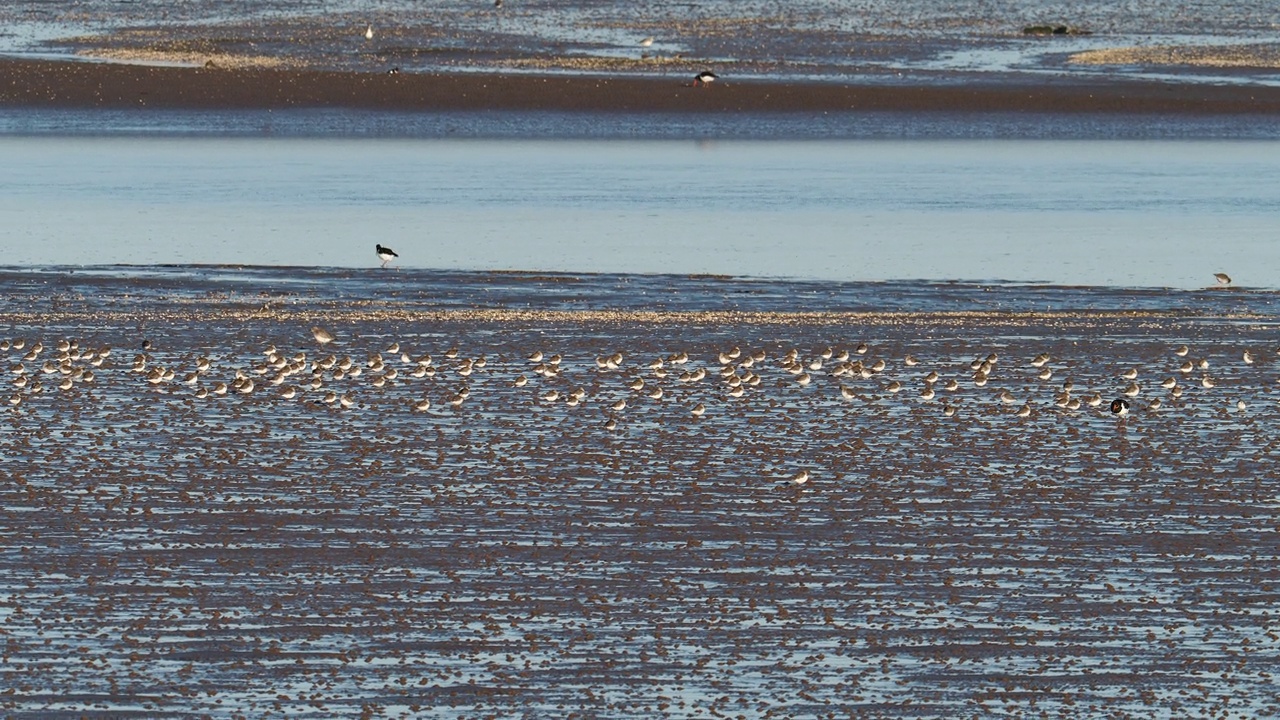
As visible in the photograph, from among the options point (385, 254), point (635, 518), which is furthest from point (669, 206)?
point (635, 518)

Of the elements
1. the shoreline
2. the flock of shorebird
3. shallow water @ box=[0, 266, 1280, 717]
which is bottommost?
shallow water @ box=[0, 266, 1280, 717]

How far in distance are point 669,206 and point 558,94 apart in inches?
507

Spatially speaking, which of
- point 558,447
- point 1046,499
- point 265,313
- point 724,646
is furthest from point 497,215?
point 724,646

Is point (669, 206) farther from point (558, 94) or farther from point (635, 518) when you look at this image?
point (635, 518)

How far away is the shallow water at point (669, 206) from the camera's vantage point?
25.3 meters

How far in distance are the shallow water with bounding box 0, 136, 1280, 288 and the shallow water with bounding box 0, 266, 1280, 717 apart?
341cm

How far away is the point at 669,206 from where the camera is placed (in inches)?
1185

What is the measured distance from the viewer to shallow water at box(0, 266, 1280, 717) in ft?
35.1

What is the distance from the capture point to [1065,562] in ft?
41.9

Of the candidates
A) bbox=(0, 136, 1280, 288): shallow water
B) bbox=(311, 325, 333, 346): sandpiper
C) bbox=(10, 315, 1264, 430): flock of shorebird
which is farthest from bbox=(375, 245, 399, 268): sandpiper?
bbox=(10, 315, 1264, 430): flock of shorebird

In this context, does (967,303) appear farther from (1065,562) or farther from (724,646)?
(724,646)

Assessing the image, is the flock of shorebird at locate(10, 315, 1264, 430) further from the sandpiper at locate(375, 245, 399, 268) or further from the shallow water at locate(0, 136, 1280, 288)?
the shallow water at locate(0, 136, 1280, 288)

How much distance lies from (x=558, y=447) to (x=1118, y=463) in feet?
12.2

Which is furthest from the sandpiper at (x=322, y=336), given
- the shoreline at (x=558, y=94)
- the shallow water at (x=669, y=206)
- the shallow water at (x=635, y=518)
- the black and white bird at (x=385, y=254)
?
the shoreline at (x=558, y=94)
